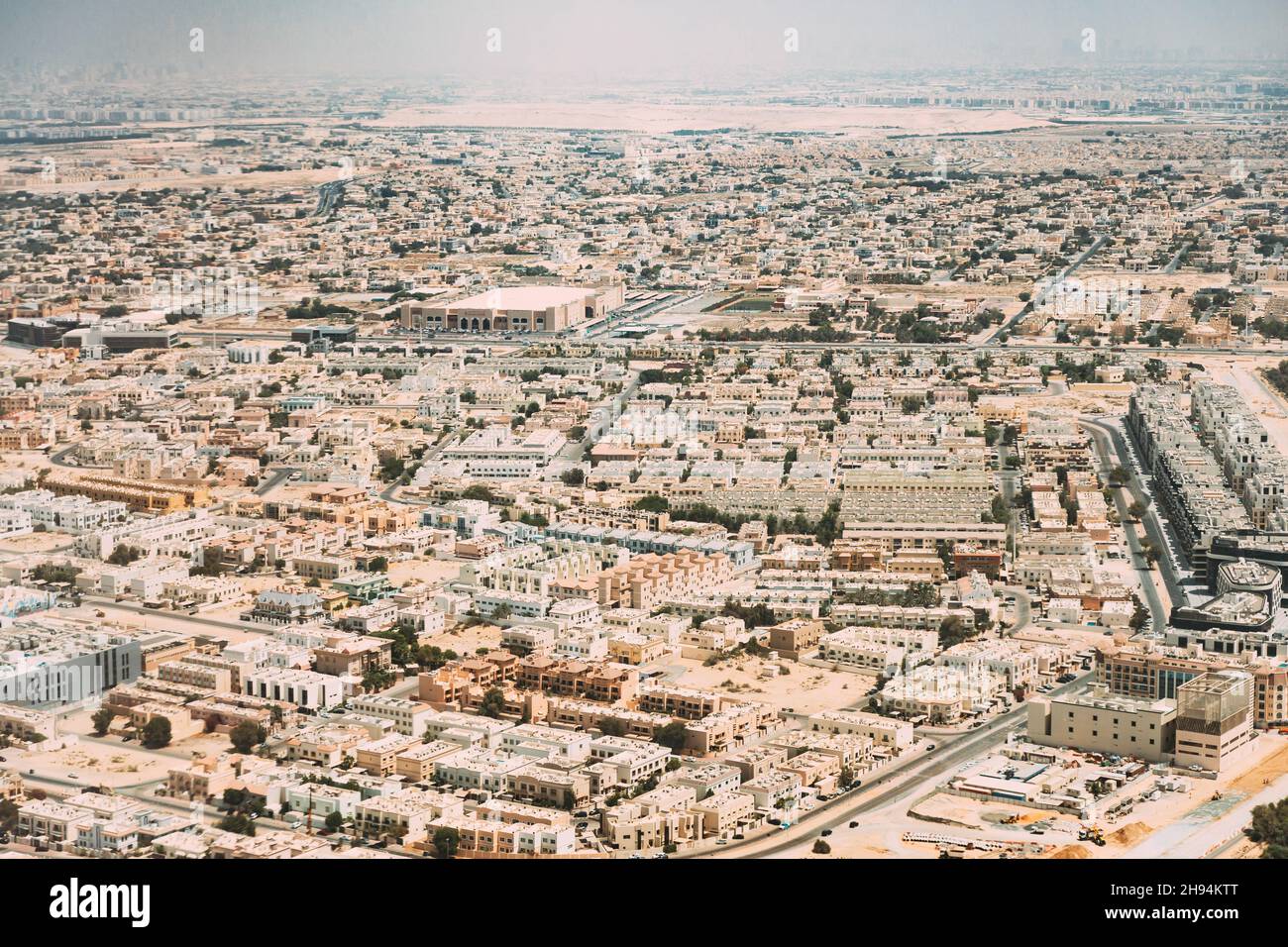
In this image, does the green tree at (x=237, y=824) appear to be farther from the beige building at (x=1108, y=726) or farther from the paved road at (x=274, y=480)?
the paved road at (x=274, y=480)

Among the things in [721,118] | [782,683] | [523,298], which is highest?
[721,118]

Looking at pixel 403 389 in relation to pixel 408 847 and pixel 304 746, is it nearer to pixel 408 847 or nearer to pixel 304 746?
pixel 304 746

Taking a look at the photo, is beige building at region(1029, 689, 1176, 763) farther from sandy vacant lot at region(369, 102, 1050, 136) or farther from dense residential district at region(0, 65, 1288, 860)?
sandy vacant lot at region(369, 102, 1050, 136)

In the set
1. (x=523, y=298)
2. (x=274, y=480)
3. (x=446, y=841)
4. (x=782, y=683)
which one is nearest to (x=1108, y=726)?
(x=782, y=683)

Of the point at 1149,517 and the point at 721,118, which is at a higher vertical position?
the point at 721,118

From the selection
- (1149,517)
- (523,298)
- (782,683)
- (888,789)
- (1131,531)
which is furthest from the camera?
(523,298)

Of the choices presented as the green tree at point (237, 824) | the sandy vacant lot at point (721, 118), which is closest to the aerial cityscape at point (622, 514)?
the green tree at point (237, 824)

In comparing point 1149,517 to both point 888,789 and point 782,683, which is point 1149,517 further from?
point 888,789
